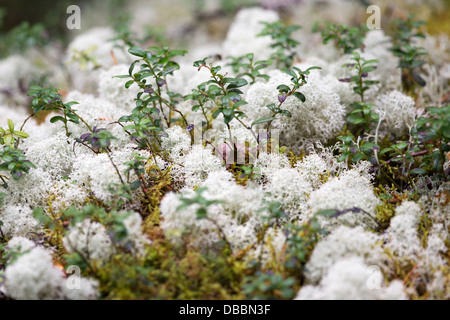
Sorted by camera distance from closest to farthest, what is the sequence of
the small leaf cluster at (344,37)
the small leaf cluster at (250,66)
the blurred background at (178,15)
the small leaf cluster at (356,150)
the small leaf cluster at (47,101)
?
the small leaf cluster at (356,150) → the small leaf cluster at (47,101) → the small leaf cluster at (250,66) → the small leaf cluster at (344,37) → the blurred background at (178,15)

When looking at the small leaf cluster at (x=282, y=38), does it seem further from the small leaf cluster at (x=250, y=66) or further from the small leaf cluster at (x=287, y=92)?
the small leaf cluster at (x=287, y=92)

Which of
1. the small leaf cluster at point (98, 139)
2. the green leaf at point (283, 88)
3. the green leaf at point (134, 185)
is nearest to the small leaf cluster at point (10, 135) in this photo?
the small leaf cluster at point (98, 139)

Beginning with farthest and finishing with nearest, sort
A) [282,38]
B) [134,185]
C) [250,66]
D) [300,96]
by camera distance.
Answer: [282,38] < [250,66] < [300,96] < [134,185]

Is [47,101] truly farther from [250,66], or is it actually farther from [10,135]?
[250,66]

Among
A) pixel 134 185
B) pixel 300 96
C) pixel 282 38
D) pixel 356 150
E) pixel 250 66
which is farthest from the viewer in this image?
pixel 282 38

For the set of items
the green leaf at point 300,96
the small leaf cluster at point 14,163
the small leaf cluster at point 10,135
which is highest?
the green leaf at point 300,96

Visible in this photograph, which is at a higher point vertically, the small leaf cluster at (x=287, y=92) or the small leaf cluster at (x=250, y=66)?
the small leaf cluster at (x=250, y=66)

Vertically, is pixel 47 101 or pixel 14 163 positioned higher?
pixel 47 101

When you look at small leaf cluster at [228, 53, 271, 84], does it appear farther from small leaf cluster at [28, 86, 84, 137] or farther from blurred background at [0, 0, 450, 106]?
small leaf cluster at [28, 86, 84, 137]

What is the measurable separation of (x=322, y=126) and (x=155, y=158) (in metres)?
1.16

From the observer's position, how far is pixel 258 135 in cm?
232

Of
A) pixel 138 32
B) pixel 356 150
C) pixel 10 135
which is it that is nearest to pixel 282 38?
pixel 356 150

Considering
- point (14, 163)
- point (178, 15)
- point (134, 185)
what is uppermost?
point (178, 15)

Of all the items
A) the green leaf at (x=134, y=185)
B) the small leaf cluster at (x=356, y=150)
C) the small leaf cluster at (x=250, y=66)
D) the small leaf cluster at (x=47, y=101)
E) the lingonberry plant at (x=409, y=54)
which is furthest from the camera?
the lingonberry plant at (x=409, y=54)
